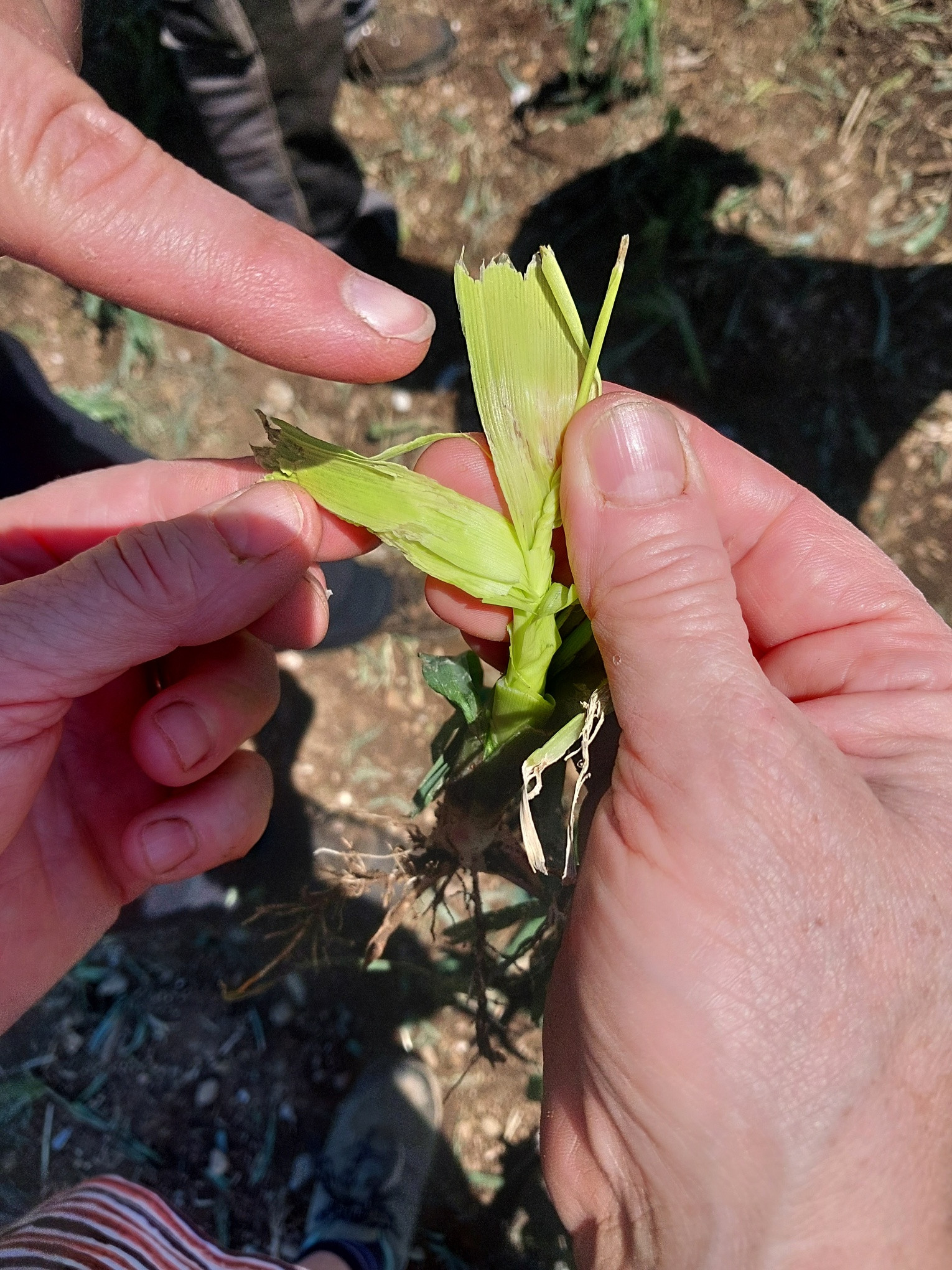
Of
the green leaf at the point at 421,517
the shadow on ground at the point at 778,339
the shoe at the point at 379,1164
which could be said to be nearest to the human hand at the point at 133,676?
the green leaf at the point at 421,517

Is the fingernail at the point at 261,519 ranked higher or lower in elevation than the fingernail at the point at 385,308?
lower

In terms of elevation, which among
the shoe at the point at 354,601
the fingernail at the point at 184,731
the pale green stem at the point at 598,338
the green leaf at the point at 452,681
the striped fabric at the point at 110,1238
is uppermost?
the pale green stem at the point at 598,338

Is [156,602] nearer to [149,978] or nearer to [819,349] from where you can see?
[149,978]

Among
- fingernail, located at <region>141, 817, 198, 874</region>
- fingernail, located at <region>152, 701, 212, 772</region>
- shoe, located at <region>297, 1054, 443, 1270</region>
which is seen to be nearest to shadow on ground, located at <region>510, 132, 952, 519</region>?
fingernail, located at <region>152, 701, 212, 772</region>

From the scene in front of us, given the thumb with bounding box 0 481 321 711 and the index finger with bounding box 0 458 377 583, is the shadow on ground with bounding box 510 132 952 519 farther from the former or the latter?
the thumb with bounding box 0 481 321 711

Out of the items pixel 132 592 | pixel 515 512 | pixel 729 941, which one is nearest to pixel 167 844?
pixel 132 592

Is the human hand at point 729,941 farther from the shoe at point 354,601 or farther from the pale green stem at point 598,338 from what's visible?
the shoe at point 354,601
